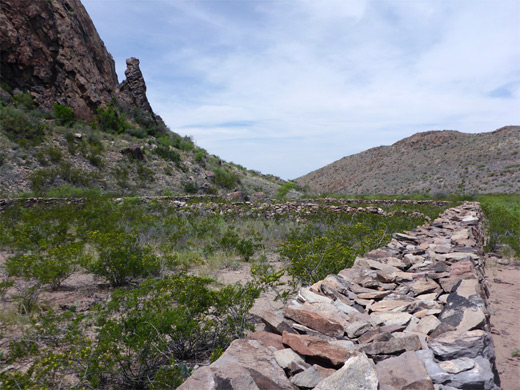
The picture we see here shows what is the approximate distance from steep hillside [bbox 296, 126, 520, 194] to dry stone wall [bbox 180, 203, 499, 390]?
39.6 metres

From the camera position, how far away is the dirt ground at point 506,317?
12.4ft

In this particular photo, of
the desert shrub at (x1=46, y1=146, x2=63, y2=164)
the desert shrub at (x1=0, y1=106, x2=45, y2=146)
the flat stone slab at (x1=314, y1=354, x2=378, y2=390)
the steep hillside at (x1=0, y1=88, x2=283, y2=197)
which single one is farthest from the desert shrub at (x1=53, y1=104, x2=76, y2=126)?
the flat stone slab at (x1=314, y1=354, x2=378, y2=390)

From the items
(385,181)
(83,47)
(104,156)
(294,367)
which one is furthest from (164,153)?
(385,181)

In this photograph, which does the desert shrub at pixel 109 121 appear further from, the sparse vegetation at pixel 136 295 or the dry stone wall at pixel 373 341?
the dry stone wall at pixel 373 341

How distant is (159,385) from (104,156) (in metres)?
23.2

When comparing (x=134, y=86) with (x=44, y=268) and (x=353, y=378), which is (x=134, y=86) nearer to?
(x=44, y=268)

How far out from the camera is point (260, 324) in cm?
444

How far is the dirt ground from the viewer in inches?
149

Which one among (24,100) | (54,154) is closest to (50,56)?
(24,100)

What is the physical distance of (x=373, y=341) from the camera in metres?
2.68

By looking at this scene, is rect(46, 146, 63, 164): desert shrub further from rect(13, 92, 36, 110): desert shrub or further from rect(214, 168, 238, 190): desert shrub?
rect(214, 168, 238, 190): desert shrub

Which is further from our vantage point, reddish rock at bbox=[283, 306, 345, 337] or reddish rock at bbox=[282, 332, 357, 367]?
reddish rock at bbox=[283, 306, 345, 337]

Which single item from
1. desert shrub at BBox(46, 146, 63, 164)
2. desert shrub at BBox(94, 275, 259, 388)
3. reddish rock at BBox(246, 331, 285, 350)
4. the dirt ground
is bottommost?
the dirt ground

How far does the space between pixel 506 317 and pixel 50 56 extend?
32961mm
